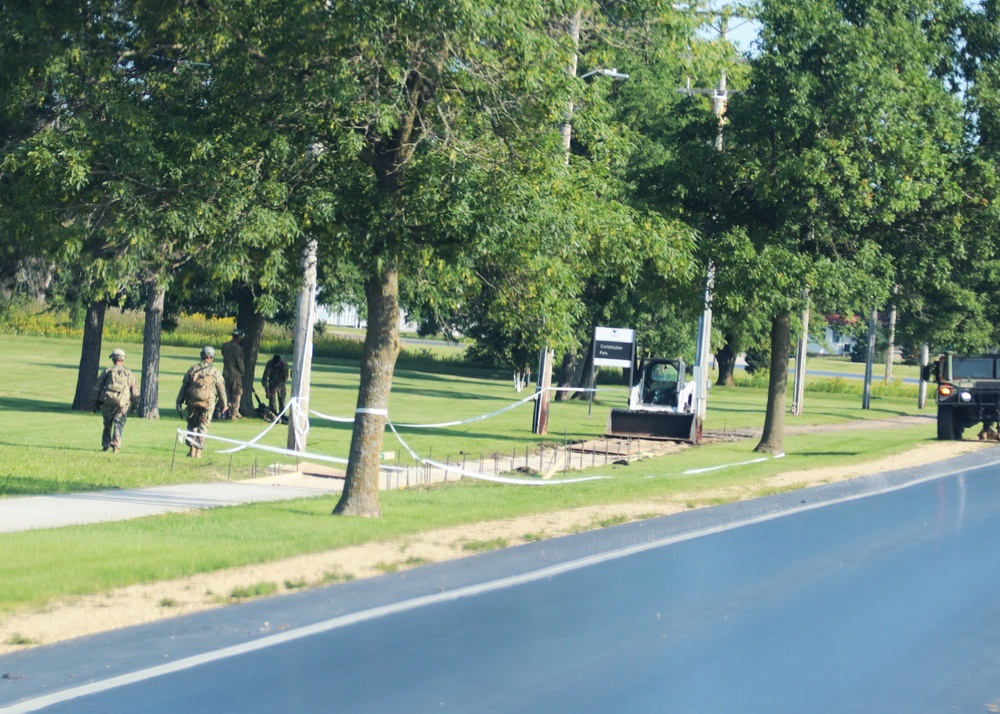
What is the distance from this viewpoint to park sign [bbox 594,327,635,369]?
3133cm

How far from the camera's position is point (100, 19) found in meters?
14.1

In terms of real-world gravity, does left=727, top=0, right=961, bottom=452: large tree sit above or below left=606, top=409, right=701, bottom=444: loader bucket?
above

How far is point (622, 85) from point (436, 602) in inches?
1479

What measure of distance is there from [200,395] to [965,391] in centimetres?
2007

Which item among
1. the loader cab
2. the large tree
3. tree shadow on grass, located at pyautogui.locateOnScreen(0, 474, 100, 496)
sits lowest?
tree shadow on grass, located at pyautogui.locateOnScreen(0, 474, 100, 496)

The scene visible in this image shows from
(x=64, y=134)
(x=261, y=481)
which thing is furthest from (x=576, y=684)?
(x=261, y=481)

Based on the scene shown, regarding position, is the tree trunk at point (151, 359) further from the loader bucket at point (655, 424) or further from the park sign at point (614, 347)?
the loader bucket at point (655, 424)

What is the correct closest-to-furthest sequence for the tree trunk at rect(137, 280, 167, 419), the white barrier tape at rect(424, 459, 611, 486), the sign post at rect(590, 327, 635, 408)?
the white barrier tape at rect(424, 459, 611, 486) → the tree trunk at rect(137, 280, 167, 419) → the sign post at rect(590, 327, 635, 408)

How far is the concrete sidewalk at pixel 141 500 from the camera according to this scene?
13539mm

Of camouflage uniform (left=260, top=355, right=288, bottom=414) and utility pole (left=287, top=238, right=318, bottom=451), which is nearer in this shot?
utility pole (left=287, top=238, right=318, bottom=451)

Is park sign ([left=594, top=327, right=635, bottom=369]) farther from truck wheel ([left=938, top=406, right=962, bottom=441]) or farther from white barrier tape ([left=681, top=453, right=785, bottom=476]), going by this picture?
truck wheel ([left=938, top=406, right=962, bottom=441])

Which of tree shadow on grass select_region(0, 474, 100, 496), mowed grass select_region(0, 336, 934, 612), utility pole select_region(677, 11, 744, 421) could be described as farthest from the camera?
utility pole select_region(677, 11, 744, 421)

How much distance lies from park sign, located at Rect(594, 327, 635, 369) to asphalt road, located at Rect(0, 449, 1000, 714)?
1797 cm

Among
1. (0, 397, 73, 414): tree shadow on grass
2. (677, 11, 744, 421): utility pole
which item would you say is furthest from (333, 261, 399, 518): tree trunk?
(0, 397, 73, 414): tree shadow on grass
